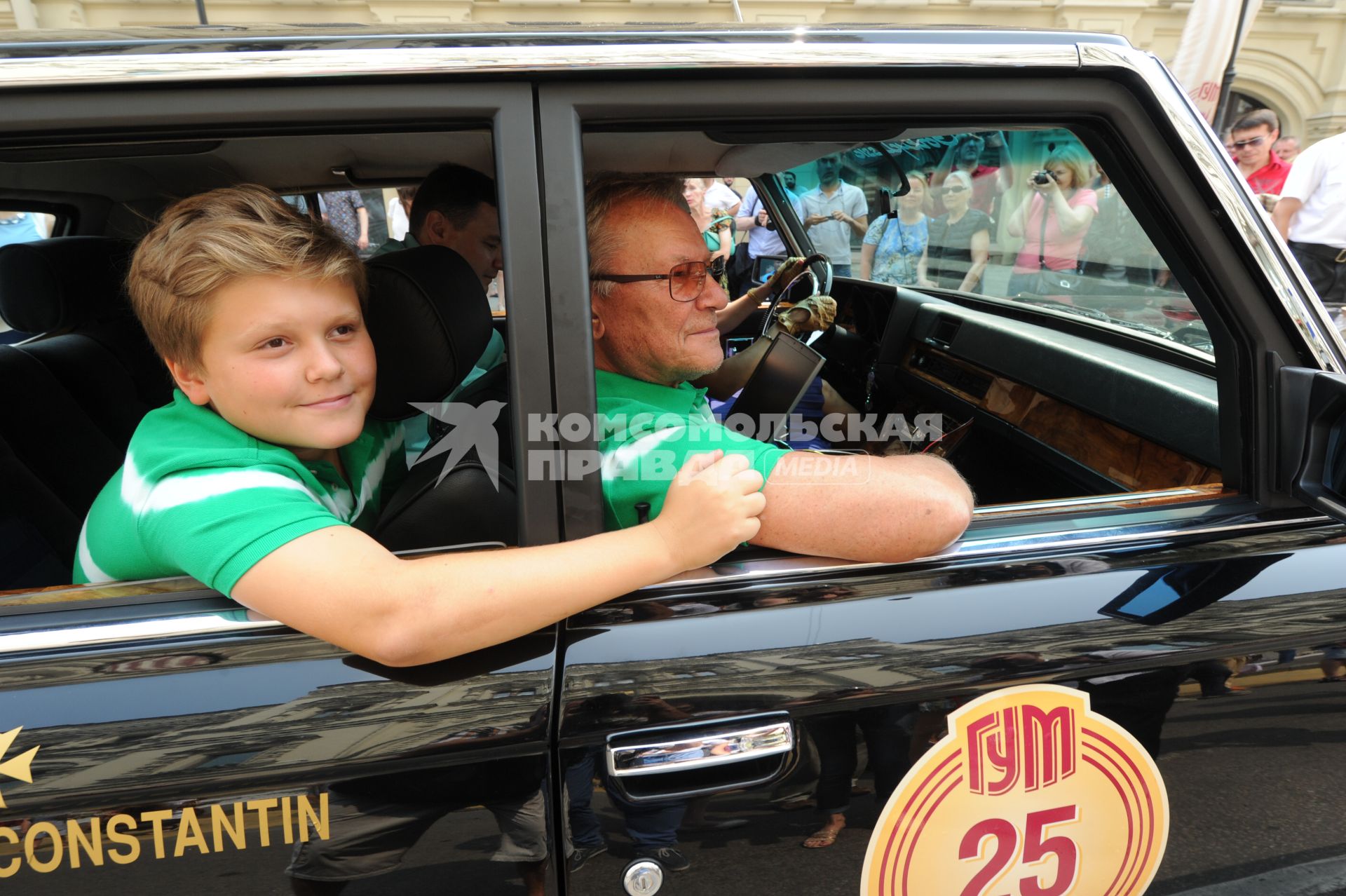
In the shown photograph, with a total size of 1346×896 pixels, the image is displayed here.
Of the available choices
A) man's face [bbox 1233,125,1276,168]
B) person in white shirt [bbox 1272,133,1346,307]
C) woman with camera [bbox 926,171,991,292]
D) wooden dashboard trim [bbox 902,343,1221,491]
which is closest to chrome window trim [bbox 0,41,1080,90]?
wooden dashboard trim [bbox 902,343,1221,491]

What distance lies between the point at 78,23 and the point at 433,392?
24.1ft

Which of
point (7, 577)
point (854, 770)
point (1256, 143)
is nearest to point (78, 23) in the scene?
point (7, 577)

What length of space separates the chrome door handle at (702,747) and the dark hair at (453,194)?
1.05 m

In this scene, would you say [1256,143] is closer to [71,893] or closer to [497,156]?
[497,156]

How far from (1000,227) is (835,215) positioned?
1.76 ft

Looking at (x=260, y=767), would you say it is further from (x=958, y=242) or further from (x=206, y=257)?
(x=958, y=242)

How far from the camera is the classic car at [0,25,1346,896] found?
35.8 inches

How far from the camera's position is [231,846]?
89cm

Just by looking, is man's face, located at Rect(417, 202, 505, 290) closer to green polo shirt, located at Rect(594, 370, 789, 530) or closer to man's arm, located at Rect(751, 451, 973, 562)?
green polo shirt, located at Rect(594, 370, 789, 530)

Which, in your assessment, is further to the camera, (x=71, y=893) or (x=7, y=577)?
(x=7, y=577)

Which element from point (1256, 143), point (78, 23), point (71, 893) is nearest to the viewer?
point (71, 893)

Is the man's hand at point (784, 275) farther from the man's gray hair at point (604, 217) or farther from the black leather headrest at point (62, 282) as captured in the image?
the black leather headrest at point (62, 282)

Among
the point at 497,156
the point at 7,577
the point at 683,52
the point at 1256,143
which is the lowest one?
the point at 7,577

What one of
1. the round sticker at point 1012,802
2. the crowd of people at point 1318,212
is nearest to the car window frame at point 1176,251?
the round sticker at point 1012,802
